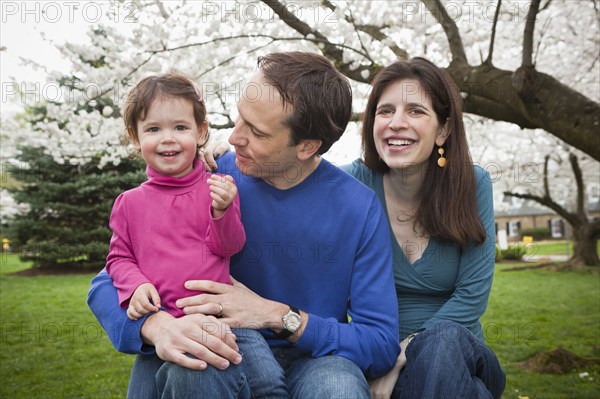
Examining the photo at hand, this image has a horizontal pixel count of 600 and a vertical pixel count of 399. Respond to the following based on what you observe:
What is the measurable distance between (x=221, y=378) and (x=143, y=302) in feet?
1.24

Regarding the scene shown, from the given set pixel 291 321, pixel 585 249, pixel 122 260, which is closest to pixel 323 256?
pixel 291 321

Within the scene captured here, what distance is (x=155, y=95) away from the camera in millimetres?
2211

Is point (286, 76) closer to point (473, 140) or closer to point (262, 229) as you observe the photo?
point (262, 229)

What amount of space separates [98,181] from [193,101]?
14.7 meters

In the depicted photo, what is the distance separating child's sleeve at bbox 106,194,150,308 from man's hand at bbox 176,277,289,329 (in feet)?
0.59

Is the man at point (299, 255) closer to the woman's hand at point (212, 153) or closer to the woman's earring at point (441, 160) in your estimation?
the woman's hand at point (212, 153)

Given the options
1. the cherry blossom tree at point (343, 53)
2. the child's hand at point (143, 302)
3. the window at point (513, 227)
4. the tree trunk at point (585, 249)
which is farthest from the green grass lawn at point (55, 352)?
the window at point (513, 227)

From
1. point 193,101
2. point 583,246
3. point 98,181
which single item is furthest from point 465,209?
point 583,246

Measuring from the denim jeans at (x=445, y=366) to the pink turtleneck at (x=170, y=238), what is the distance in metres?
0.73

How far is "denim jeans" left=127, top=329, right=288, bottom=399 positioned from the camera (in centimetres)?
171

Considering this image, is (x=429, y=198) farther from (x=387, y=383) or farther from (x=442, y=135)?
(x=387, y=383)

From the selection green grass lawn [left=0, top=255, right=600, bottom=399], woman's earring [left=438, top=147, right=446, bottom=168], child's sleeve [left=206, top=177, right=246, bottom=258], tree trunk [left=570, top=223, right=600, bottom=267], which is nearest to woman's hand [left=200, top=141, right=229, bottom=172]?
child's sleeve [left=206, top=177, right=246, bottom=258]

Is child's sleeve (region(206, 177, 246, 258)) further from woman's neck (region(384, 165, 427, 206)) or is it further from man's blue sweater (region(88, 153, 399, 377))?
woman's neck (region(384, 165, 427, 206))

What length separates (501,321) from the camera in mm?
9203
